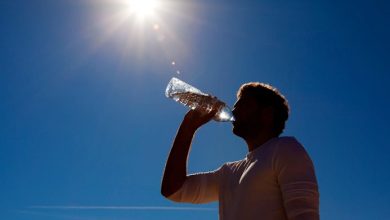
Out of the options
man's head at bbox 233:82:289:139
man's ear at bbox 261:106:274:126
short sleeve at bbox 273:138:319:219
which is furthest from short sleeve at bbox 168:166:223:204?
short sleeve at bbox 273:138:319:219

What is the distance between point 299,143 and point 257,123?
0.69 metres

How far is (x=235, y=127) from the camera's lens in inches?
149

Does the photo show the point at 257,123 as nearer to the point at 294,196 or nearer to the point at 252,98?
the point at 252,98

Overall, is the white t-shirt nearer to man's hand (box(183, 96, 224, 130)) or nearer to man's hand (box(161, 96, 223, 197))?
man's hand (box(161, 96, 223, 197))

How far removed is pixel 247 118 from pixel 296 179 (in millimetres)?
1018

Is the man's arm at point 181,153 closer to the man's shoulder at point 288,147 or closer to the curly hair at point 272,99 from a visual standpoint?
the curly hair at point 272,99

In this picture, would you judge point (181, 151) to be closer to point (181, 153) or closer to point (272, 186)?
point (181, 153)

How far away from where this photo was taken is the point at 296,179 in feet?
9.20

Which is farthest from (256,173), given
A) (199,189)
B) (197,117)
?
(197,117)

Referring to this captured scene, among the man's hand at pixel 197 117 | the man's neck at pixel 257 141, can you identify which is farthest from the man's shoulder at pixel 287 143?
the man's hand at pixel 197 117

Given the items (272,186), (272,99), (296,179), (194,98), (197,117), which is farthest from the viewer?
(194,98)

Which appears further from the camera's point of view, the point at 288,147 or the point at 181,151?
the point at 181,151

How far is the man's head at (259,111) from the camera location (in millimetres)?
3707

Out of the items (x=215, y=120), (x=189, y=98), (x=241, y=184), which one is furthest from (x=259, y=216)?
(x=189, y=98)
